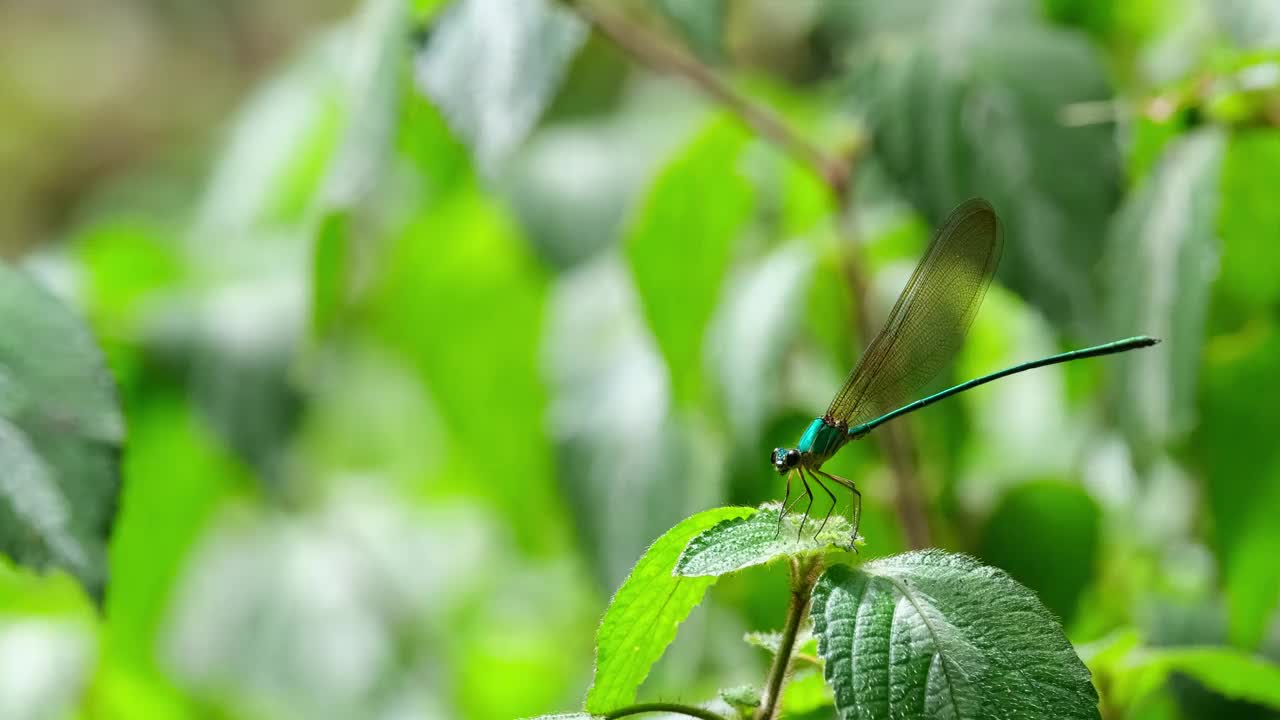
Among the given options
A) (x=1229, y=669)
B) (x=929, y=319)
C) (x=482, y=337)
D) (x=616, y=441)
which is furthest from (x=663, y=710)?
(x=482, y=337)

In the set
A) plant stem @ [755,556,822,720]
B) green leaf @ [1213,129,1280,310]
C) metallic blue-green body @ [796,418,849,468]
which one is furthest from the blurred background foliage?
plant stem @ [755,556,822,720]

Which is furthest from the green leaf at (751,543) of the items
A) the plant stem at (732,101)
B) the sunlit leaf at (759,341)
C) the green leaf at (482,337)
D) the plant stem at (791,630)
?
the green leaf at (482,337)

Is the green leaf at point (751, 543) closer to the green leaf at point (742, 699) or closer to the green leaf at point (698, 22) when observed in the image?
the green leaf at point (742, 699)

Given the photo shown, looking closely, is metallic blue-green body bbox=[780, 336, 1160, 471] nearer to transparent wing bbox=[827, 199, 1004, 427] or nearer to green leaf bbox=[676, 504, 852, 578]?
transparent wing bbox=[827, 199, 1004, 427]

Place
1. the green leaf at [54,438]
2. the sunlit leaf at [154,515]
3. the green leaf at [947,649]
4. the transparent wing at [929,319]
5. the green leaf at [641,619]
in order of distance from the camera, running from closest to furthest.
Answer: the green leaf at [947,649], the green leaf at [641,619], the green leaf at [54,438], the transparent wing at [929,319], the sunlit leaf at [154,515]

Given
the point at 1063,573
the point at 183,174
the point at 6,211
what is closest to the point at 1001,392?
the point at 1063,573

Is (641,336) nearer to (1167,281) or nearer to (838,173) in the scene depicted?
(838,173)
